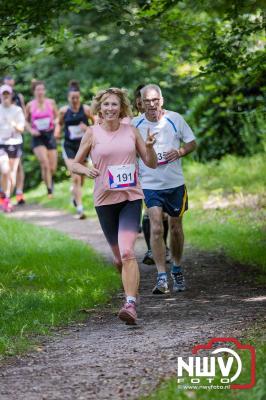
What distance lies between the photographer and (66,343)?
7328 millimetres

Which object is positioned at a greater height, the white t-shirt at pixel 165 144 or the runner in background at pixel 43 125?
the runner in background at pixel 43 125

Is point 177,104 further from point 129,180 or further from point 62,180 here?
point 129,180

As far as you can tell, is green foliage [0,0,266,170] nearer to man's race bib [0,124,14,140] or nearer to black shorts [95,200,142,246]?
man's race bib [0,124,14,140]

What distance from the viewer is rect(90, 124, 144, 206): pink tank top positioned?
805 cm

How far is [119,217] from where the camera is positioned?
820cm

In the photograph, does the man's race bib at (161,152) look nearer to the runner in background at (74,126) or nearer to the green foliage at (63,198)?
the runner in background at (74,126)

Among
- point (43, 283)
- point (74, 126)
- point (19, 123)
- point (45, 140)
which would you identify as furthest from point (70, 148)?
point (43, 283)

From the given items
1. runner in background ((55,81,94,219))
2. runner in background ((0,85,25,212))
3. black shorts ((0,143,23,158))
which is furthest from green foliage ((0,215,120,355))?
black shorts ((0,143,23,158))

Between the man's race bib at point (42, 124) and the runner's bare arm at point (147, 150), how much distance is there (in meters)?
9.76

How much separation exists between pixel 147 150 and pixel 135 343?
186cm

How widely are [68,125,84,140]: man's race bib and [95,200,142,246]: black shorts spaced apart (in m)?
7.22

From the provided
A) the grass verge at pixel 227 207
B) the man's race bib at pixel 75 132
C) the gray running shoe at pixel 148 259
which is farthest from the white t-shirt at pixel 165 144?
the man's race bib at pixel 75 132

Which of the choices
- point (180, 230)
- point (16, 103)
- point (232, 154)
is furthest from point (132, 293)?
point (232, 154)

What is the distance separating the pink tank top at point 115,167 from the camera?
8.05 metres
